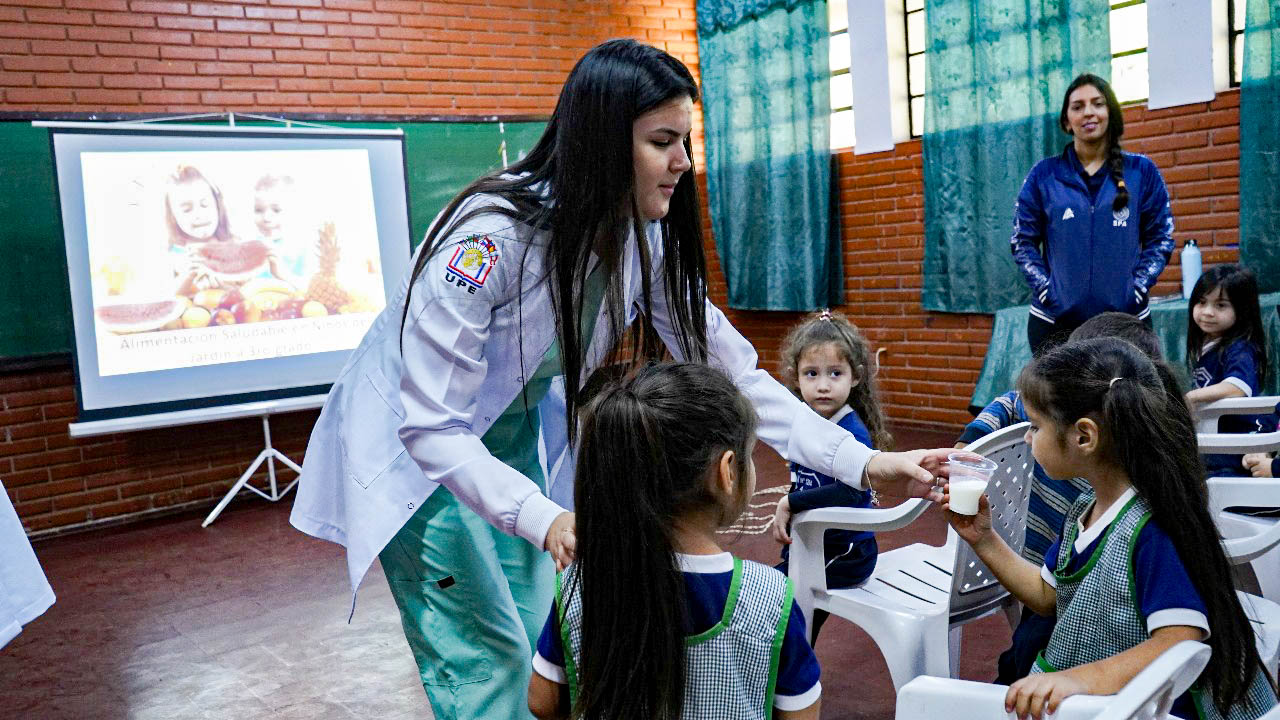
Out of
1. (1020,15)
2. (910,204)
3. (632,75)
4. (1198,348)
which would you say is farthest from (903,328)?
(632,75)

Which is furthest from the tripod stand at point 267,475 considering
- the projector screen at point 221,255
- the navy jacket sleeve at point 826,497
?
the navy jacket sleeve at point 826,497

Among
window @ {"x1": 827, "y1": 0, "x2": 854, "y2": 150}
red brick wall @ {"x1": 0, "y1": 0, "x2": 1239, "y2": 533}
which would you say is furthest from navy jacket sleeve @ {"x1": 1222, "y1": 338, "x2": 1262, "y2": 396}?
window @ {"x1": 827, "y1": 0, "x2": 854, "y2": 150}

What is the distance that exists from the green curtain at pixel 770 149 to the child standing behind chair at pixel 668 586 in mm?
5406

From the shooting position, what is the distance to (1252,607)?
5.73 ft

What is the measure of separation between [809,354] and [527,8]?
4.94 meters

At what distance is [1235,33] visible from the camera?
15.8 ft

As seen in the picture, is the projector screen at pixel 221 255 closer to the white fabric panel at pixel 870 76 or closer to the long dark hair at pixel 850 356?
the white fabric panel at pixel 870 76

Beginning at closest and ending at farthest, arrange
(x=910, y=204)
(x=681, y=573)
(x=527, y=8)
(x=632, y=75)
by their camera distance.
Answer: (x=681, y=573), (x=632, y=75), (x=910, y=204), (x=527, y=8)

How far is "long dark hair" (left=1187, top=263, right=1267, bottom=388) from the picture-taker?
3205 mm

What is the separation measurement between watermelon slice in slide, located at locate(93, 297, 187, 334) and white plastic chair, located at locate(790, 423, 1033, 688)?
13.2 ft

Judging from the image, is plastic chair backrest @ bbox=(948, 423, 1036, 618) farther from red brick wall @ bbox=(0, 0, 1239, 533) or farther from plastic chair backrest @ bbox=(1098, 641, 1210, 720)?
red brick wall @ bbox=(0, 0, 1239, 533)

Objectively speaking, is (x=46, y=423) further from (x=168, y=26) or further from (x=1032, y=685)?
(x=1032, y=685)

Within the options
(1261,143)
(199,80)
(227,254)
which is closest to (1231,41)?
(1261,143)

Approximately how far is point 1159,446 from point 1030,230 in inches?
106
